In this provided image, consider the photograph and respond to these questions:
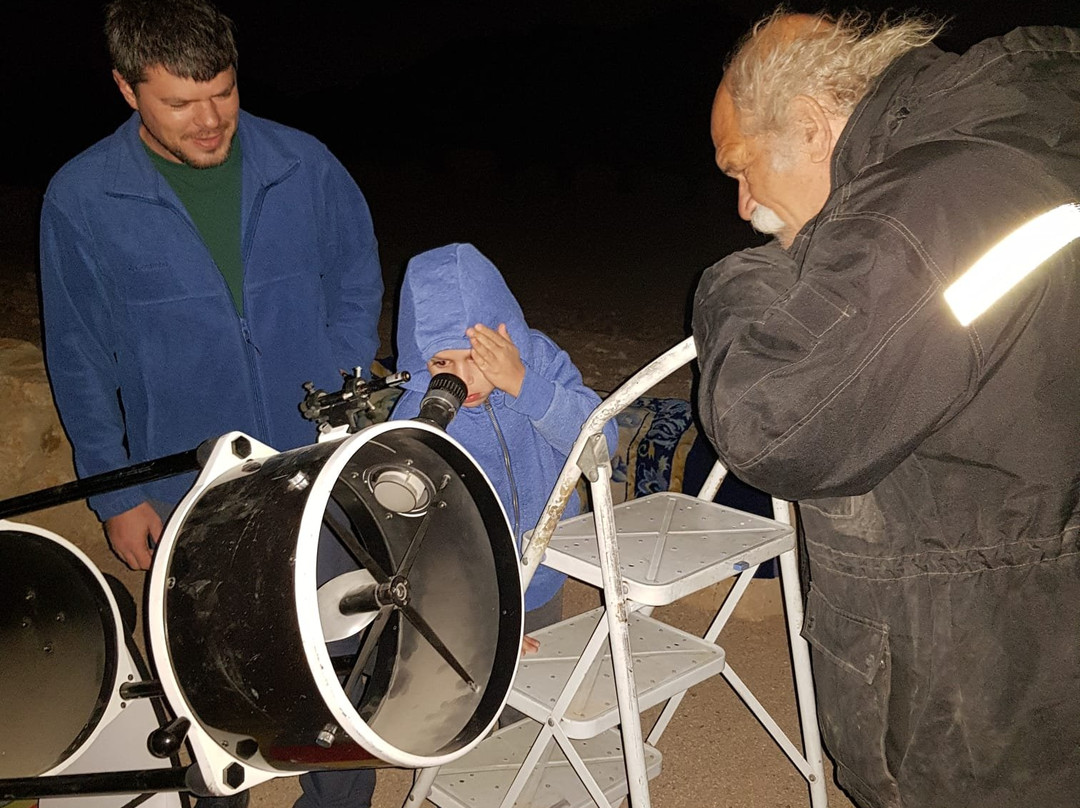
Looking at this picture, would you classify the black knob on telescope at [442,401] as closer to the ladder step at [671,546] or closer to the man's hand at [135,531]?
the ladder step at [671,546]

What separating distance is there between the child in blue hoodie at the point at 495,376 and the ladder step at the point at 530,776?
17.8 inches

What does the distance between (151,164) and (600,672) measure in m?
1.74

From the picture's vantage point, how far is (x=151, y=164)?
7.07 ft

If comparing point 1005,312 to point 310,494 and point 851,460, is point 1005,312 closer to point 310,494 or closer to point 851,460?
point 851,460

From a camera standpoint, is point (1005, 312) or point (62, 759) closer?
point (1005, 312)

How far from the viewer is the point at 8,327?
7.41 meters

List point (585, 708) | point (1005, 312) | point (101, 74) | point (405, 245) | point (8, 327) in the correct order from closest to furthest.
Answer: point (1005, 312) < point (585, 708) < point (8, 327) < point (405, 245) < point (101, 74)

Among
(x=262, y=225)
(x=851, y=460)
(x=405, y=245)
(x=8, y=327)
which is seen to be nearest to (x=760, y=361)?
(x=851, y=460)

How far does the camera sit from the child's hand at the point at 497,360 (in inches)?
80.5

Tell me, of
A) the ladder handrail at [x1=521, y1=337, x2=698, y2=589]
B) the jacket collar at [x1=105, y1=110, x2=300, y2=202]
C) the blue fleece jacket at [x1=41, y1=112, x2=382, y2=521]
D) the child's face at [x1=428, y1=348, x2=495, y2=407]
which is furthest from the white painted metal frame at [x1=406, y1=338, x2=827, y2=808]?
the jacket collar at [x1=105, y1=110, x2=300, y2=202]

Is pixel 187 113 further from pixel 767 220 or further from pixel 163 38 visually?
pixel 767 220

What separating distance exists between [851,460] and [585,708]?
1.02m

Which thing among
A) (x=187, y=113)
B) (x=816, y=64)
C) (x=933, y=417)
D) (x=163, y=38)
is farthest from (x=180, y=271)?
(x=933, y=417)

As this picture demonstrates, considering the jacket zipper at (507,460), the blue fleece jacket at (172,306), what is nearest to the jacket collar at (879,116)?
the jacket zipper at (507,460)
